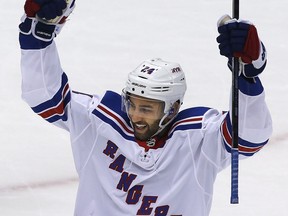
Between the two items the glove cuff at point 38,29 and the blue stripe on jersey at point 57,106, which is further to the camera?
the blue stripe on jersey at point 57,106

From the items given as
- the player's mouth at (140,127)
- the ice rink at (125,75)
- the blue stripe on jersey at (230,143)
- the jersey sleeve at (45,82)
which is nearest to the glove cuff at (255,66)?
the blue stripe on jersey at (230,143)

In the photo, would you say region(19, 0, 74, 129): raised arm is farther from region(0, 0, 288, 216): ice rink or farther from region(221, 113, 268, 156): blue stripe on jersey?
region(0, 0, 288, 216): ice rink

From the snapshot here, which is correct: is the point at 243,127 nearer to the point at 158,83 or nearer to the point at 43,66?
the point at 158,83

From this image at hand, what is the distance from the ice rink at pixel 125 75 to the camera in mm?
5990

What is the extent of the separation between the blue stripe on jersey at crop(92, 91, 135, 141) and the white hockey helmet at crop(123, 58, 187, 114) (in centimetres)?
14

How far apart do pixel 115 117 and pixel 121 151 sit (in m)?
0.13

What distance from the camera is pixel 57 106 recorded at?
4457 millimetres

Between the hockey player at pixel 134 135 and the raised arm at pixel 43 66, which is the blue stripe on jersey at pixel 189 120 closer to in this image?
the hockey player at pixel 134 135

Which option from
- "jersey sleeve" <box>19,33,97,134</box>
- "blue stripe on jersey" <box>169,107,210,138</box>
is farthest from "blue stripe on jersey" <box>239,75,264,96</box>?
"jersey sleeve" <box>19,33,97,134</box>

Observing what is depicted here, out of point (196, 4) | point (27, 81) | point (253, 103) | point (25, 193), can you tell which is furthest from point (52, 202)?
point (196, 4)

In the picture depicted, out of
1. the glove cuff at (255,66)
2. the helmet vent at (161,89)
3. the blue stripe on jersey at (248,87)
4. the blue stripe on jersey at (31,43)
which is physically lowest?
the helmet vent at (161,89)

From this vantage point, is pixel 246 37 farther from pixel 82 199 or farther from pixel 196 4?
pixel 196 4

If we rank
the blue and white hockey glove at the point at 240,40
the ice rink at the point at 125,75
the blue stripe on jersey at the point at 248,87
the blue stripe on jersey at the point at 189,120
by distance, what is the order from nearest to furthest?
1. the blue and white hockey glove at the point at 240,40
2. the blue stripe on jersey at the point at 248,87
3. the blue stripe on jersey at the point at 189,120
4. the ice rink at the point at 125,75

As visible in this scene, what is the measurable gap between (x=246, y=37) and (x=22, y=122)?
3.06 metres
